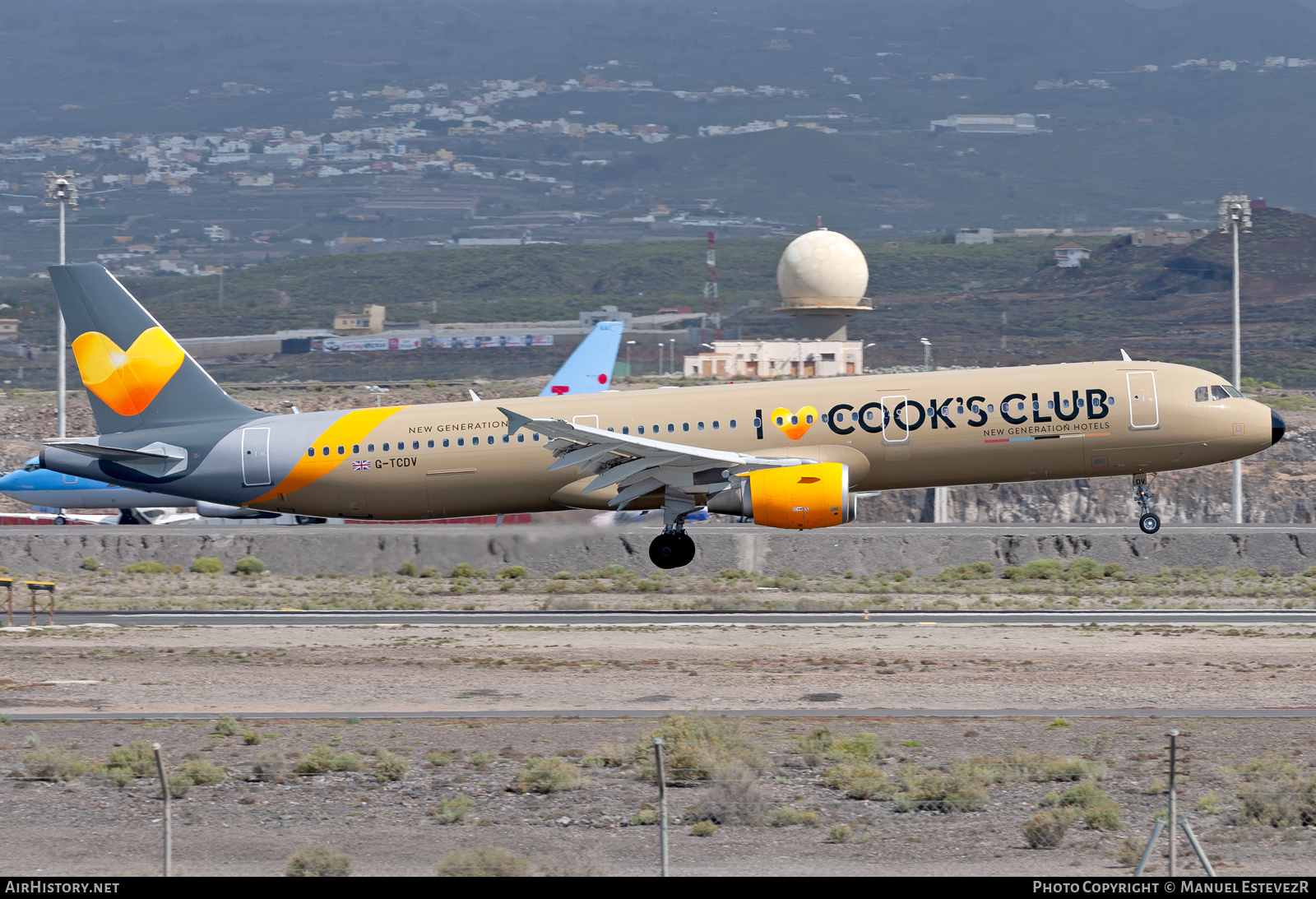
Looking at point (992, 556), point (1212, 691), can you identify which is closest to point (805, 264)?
point (992, 556)

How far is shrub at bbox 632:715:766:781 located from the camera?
21.0 m

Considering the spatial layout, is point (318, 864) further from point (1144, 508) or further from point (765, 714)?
point (1144, 508)

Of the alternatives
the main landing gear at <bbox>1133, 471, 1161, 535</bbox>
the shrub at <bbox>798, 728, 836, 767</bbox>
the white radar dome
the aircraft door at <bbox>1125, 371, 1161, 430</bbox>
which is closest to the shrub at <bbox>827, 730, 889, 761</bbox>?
the shrub at <bbox>798, 728, 836, 767</bbox>

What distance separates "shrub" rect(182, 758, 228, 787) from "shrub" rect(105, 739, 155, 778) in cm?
71

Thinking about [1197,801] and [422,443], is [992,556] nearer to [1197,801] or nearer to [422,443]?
[422,443]

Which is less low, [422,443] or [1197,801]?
[422,443]

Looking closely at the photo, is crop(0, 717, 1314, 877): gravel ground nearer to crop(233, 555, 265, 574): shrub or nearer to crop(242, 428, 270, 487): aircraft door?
crop(242, 428, 270, 487): aircraft door

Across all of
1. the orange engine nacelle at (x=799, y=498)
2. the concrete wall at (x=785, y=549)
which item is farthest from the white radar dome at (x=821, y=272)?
the orange engine nacelle at (x=799, y=498)

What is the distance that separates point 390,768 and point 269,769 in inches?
68.9

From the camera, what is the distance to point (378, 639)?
1391 inches

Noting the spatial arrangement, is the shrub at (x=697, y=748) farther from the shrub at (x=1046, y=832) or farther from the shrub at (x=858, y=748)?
the shrub at (x=1046, y=832)

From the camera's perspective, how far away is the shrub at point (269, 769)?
2169 cm

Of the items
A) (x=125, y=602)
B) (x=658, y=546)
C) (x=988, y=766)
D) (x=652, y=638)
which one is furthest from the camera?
(x=125, y=602)

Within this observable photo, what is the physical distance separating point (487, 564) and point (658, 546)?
18.8m
